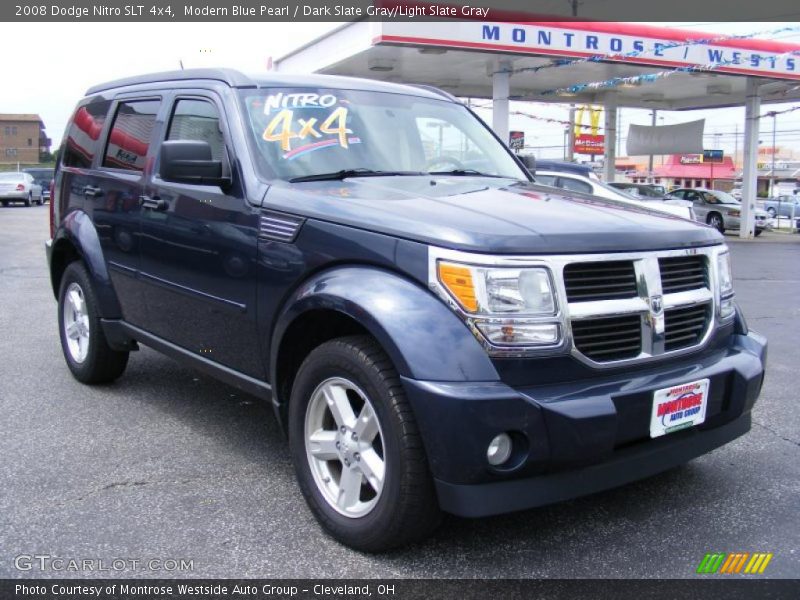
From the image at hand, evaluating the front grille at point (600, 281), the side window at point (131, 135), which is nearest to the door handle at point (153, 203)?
the side window at point (131, 135)

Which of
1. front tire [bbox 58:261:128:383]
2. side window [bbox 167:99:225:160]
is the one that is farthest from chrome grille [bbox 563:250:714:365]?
front tire [bbox 58:261:128:383]

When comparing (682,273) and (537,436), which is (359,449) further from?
(682,273)

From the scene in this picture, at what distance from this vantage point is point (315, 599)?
2752mm

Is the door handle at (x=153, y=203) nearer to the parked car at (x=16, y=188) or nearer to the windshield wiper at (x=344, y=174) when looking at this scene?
the windshield wiper at (x=344, y=174)

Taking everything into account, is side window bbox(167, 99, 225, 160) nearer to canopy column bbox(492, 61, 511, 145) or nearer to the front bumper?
the front bumper

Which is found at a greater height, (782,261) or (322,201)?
(322,201)

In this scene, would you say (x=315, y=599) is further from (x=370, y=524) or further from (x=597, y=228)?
(x=597, y=228)

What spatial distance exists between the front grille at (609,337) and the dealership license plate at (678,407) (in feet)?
0.64

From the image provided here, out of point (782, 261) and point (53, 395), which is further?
point (782, 261)

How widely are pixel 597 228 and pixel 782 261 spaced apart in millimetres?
14908

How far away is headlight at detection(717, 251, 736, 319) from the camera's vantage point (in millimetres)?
3439

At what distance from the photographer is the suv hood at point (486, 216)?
2824 mm

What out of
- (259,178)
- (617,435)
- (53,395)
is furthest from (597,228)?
(53,395)

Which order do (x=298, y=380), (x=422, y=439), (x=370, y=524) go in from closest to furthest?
1. (x=422, y=439)
2. (x=370, y=524)
3. (x=298, y=380)
